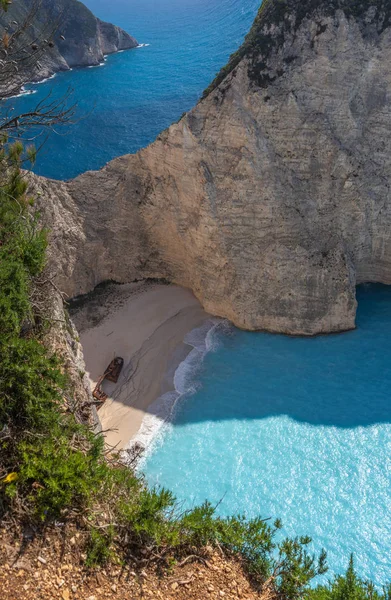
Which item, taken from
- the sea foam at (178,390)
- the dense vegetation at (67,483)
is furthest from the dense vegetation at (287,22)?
the dense vegetation at (67,483)

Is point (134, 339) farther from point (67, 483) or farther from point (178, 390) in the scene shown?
point (67, 483)

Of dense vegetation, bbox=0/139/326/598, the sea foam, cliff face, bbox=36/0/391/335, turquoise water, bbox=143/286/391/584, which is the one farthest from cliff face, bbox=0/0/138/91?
dense vegetation, bbox=0/139/326/598

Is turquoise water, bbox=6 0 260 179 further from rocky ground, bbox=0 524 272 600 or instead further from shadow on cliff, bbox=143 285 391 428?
rocky ground, bbox=0 524 272 600

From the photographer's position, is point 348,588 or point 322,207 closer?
point 348,588

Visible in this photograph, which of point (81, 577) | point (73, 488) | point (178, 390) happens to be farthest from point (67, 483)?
point (178, 390)

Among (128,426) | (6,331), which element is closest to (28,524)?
(6,331)

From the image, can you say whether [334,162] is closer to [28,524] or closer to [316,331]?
[316,331]
